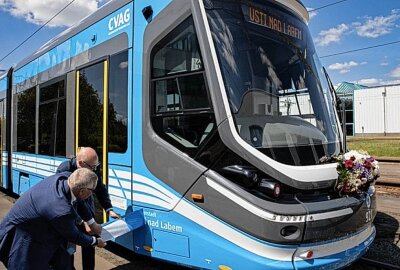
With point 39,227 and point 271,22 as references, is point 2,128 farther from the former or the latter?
point 271,22

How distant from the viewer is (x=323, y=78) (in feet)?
15.9

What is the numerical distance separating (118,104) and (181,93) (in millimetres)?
1154

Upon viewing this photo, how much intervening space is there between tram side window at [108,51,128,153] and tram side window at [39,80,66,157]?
159cm

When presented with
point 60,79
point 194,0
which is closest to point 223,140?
point 194,0

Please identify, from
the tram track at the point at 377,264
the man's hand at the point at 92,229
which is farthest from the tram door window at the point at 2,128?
the tram track at the point at 377,264

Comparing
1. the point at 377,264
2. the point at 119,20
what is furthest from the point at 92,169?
the point at 377,264

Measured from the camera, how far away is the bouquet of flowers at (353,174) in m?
3.82

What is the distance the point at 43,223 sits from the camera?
3004 millimetres

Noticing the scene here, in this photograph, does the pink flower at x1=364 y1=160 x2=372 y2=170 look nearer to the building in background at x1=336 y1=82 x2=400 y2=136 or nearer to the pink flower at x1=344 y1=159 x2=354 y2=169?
the pink flower at x1=344 y1=159 x2=354 y2=169

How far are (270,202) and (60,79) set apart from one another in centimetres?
442

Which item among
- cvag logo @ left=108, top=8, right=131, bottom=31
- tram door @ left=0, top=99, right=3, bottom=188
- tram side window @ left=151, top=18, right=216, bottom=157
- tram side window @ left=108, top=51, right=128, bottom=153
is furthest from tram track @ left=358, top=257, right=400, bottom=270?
tram door @ left=0, top=99, right=3, bottom=188

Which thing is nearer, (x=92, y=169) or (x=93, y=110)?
(x=92, y=169)

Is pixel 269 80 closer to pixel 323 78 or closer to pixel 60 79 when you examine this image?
pixel 323 78

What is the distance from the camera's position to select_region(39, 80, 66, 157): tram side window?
6309 millimetres
